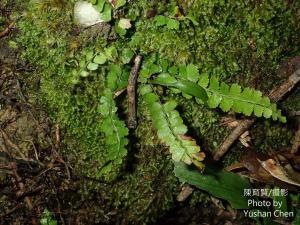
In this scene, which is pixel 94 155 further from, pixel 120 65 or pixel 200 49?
pixel 200 49

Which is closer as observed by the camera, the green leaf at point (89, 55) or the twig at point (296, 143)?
the green leaf at point (89, 55)

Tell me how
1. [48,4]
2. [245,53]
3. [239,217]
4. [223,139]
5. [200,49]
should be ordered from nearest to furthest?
[48,4] → [200,49] → [245,53] → [223,139] → [239,217]

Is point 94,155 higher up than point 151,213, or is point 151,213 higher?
point 94,155

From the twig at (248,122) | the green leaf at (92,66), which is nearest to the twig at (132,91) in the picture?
the green leaf at (92,66)

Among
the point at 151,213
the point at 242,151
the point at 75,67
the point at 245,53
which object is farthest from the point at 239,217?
the point at 75,67

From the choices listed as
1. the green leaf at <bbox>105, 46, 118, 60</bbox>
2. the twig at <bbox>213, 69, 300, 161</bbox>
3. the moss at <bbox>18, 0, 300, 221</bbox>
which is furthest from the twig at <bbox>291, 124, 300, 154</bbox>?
the green leaf at <bbox>105, 46, 118, 60</bbox>

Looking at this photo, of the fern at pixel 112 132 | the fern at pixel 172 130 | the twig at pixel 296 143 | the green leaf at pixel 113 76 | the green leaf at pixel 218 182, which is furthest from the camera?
the twig at pixel 296 143

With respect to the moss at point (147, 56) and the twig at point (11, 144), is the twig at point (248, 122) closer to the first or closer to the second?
the moss at point (147, 56)
